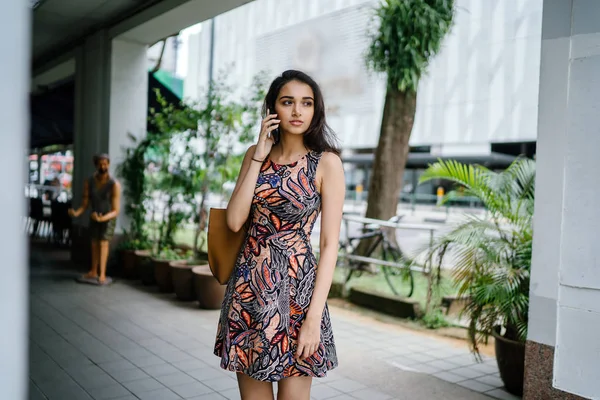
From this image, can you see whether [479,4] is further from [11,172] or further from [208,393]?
[11,172]

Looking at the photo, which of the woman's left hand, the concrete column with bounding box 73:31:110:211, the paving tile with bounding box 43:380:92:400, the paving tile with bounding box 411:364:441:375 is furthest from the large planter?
the concrete column with bounding box 73:31:110:211

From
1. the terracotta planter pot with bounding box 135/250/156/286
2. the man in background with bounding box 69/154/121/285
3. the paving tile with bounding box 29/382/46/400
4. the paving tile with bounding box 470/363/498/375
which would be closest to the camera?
the paving tile with bounding box 29/382/46/400

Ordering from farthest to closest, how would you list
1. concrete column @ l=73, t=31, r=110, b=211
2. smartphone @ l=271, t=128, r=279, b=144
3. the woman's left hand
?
concrete column @ l=73, t=31, r=110, b=211 → smartphone @ l=271, t=128, r=279, b=144 → the woman's left hand

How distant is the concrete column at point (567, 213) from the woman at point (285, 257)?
5.06 feet

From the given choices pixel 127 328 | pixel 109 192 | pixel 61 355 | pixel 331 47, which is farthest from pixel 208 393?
pixel 331 47

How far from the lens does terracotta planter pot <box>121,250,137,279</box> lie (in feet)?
25.4

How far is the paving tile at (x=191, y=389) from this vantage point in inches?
145

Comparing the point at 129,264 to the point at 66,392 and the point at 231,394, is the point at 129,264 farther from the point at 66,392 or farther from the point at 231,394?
the point at 231,394

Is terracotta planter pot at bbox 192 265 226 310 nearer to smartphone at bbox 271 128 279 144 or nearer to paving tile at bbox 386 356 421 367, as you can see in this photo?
paving tile at bbox 386 356 421 367

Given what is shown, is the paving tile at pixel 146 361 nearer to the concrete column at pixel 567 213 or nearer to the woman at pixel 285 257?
the woman at pixel 285 257

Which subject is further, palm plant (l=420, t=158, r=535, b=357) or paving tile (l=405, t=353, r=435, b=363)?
paving tile (l=405, t=353, r=435, b=363)

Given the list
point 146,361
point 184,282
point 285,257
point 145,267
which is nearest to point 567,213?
point 285,257

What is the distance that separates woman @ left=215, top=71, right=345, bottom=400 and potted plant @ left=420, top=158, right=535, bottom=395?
7.01ft

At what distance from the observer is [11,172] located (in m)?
0.75
